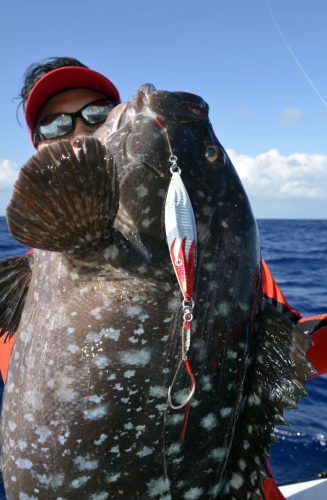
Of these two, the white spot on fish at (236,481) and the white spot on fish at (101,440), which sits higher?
the white spot on fish at (101,440)

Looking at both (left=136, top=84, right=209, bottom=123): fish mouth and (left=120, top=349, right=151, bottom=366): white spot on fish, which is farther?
(left=136, top=84, right=209, bottom=123): fish mouth

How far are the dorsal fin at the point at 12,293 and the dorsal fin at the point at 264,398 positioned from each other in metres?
1.20

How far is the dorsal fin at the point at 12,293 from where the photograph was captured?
2529 millimetres

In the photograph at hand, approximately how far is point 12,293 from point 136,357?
77 centimetres

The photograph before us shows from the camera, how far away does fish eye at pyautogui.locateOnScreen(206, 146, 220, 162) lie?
2.59 meters

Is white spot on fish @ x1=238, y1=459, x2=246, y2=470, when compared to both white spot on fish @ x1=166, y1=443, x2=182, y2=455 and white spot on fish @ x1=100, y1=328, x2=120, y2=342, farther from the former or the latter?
white spot on fish @ x1=100, y1=328, x2=120, y2=342

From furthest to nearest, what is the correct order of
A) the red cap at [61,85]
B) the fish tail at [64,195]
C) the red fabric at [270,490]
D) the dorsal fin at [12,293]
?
1. the red cap at [61,85]
2. the red fabric at [270,490]
3. the dorsal fin at [12,293]
4. the fish tail at [64,195]

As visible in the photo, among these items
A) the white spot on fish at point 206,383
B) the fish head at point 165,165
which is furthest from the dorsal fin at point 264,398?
the fish head at point 165,165

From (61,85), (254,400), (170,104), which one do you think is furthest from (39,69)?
(254,400)

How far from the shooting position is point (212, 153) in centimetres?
261

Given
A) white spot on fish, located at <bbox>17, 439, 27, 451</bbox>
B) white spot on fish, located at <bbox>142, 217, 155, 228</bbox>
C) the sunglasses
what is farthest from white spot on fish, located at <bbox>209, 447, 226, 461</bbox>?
the sunglasses

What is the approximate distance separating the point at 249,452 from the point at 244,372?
0.40m

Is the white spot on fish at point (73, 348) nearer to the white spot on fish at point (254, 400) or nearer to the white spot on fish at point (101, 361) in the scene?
the white spot on fish at point (101, 361)

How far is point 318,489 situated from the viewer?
5172 millimetres
